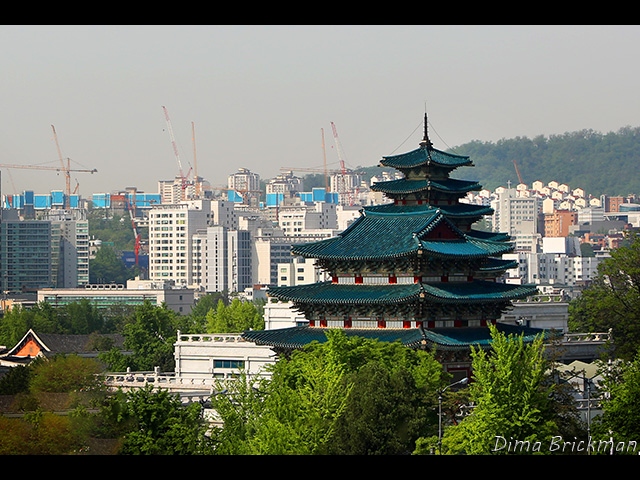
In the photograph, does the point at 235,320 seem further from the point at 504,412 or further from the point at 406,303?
the point at 504,412

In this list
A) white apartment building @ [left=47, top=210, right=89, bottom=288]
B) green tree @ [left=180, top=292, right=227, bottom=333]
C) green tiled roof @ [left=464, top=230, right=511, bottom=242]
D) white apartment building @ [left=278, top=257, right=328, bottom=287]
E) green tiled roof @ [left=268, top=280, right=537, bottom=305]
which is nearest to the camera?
green tiled roof @ [left=268, top=280, right=537, bottom=305]

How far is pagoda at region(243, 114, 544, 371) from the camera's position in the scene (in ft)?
131

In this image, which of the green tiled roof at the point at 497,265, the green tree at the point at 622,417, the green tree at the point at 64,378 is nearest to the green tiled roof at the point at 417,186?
the green tiled roof at the point at 497,265

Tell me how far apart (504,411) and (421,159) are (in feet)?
70.5

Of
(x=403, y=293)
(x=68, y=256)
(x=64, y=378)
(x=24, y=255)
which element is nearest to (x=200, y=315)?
(x=24, y=255)

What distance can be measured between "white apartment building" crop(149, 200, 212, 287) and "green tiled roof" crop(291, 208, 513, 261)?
145 metres

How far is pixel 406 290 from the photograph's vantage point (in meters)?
40.4

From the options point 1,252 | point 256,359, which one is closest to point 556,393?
point 256,359

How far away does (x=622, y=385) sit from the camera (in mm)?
27812

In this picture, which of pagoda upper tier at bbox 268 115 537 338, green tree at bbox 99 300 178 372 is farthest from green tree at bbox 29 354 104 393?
green tree at bbox 99 300 178 372

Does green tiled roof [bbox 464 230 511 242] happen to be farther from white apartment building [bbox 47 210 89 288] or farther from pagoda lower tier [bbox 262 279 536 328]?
white apartment building [bbox 47 210 89 288]

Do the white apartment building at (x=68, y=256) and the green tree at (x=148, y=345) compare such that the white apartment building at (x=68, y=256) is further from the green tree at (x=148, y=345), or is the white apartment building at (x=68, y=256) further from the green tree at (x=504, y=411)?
the green tree at (x=504, y=411)

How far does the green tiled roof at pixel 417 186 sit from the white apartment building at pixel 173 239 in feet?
467
